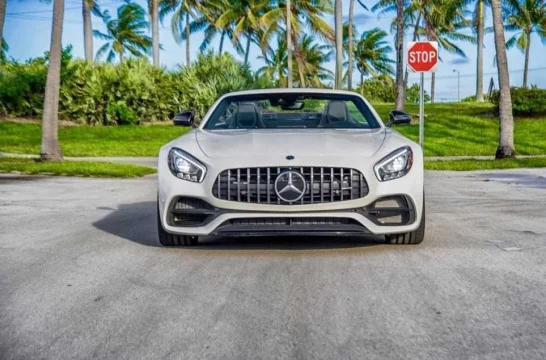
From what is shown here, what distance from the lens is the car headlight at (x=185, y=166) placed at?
5.71m

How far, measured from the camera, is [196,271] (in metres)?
5.26

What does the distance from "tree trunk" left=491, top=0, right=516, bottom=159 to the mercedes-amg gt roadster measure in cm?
1462

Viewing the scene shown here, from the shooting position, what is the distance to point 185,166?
5.79m

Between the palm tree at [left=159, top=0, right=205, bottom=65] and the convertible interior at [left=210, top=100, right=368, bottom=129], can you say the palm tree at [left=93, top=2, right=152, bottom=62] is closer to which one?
the palm tree at [left=159, top=0, right=205, bottom=65]

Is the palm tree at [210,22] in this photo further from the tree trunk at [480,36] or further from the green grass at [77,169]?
the green grass at [77,169]

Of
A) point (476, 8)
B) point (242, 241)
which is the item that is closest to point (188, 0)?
point (476, 8)

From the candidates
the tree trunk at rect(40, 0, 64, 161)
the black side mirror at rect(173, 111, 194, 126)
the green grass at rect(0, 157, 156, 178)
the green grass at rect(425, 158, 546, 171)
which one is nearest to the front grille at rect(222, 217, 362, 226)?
the black side mirror at rect(173, 111, 194, 126)

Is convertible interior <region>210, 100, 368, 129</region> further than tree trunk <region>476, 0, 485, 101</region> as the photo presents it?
No

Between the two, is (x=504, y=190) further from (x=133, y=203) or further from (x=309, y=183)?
(x=309, y=183)

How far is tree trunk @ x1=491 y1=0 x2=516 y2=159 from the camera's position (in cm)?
1973

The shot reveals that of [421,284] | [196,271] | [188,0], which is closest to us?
[421,284]

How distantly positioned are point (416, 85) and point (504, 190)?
11204 cm

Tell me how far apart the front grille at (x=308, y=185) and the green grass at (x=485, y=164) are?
1216cm

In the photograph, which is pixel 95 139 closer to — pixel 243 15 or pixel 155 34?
pixel 155 34
